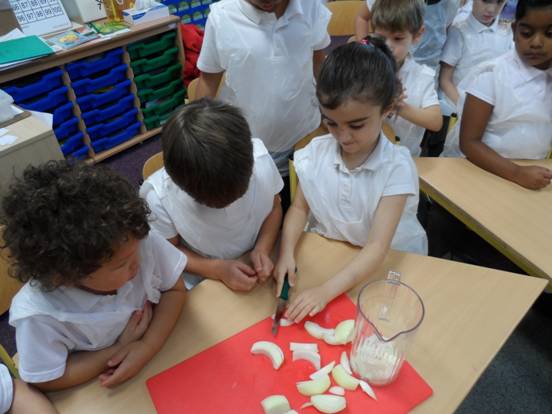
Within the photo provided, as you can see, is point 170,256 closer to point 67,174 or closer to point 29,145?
point 67,174

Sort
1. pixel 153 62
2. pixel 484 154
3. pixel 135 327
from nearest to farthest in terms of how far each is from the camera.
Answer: pixel 135 327, pixel 484 154, pixel 153 62

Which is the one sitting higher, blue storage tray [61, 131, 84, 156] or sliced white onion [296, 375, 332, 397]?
sliced white onion [296, 375, 332, 397]

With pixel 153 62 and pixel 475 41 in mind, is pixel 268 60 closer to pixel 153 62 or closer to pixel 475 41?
pixel 475 41

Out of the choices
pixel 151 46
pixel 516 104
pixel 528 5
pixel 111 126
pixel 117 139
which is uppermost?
pixel 528 5

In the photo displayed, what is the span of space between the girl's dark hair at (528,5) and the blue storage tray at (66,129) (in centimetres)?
228

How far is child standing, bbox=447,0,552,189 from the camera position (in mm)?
1209

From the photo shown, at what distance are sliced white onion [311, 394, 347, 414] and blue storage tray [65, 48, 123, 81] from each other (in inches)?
90.1

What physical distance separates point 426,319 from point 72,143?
234 centimetres

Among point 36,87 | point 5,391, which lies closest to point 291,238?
point 5,391

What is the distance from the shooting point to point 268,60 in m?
1.34

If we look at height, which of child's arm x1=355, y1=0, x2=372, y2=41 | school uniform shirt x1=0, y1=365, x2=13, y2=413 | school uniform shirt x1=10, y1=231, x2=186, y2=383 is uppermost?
child's arm x1=355, y1=0, x2=372, y2=41

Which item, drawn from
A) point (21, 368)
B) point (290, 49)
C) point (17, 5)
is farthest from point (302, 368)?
point (17, 5)

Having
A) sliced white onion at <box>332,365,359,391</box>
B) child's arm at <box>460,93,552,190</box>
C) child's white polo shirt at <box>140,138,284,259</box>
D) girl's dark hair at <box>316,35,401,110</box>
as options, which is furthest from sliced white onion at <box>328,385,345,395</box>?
child's arm at <box>460,93,552,190</box>

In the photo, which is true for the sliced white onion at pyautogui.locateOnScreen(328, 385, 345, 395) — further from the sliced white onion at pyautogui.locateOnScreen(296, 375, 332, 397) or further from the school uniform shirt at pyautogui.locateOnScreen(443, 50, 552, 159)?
the school uniform shirt at pyautogui.locateOnScreen(443, 50, 552, 159)
